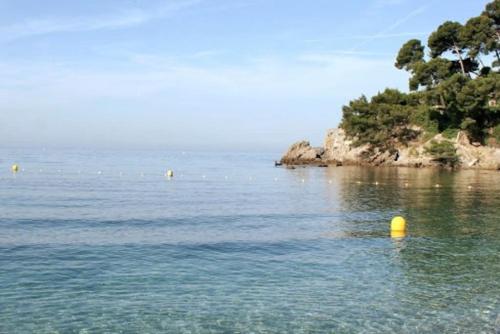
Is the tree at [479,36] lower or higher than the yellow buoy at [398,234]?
higher

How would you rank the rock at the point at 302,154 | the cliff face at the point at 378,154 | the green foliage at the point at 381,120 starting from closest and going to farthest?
the cliff face at the point at 378,154, the green foliage at the point at 381,120, the rock at the point at 302,154

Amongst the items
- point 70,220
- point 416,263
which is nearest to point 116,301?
point 416,263

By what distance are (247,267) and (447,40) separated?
85768 millimetres

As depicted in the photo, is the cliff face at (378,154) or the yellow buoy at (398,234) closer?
the yellow buoy at (398,234)

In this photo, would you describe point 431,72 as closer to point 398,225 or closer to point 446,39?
point 446,39

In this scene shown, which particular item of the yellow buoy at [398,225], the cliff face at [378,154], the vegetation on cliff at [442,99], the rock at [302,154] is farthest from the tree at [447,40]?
the yellow buoy at [398,225]

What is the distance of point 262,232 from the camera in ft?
100

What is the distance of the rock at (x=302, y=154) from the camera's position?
109625 millimetres

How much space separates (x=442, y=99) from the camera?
90.4 meters

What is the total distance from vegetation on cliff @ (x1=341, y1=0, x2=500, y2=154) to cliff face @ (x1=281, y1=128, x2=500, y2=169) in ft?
5.51

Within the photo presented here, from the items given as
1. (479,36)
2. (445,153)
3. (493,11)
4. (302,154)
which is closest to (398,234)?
(445,153)

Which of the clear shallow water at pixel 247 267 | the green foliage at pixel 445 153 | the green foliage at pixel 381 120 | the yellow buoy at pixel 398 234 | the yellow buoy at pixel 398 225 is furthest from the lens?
the green foliage at pixel 381 120

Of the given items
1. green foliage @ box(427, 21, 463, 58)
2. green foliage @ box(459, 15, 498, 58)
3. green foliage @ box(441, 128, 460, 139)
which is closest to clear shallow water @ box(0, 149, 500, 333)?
green foliage @ box(441, 128, 460, 139)

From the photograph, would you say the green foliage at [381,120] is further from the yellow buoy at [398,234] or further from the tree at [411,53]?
the yellow buoy at [398,234]
